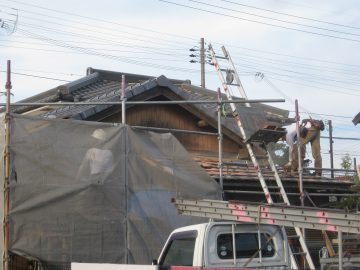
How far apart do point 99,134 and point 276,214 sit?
4570 millimetres

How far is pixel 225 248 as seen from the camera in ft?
24.0

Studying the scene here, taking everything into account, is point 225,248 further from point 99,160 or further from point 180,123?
point 180,123

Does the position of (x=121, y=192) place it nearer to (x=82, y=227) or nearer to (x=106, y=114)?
(x=82, y=227)

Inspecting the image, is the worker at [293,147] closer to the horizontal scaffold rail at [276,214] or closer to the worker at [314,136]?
the worker at [314,136]

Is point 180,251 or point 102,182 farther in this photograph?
point 102,182

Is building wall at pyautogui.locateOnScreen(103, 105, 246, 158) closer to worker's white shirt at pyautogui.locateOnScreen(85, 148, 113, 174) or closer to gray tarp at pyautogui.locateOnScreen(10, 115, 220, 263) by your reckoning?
gray tarp at pyautogui.locateOnScreen(10, 115, 220, 263)

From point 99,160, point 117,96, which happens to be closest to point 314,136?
point 117,96

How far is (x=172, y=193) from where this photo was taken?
431 inches

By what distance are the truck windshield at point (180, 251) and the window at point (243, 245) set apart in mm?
369

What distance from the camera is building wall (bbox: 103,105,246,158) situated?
1468 centimetres

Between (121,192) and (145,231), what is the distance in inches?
33.0

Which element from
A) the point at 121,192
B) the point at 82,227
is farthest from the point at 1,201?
the point at 121,192

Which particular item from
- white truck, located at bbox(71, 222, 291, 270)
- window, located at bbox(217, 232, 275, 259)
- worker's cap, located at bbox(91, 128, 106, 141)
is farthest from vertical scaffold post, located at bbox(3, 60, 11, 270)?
window, located at bbox(217, 232, 275, 259)

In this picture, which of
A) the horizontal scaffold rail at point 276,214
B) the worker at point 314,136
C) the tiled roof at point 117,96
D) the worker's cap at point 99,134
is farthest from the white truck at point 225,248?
the worker at point 314,136
